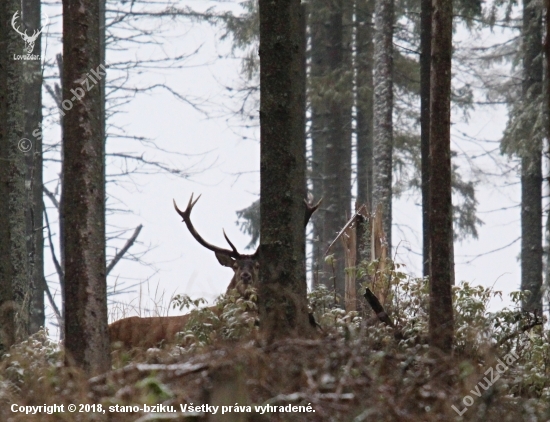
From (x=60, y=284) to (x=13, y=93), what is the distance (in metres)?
10.5

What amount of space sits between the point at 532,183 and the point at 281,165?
50.3ft

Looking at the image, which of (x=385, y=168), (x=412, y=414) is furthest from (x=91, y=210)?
(x=385, y=168)

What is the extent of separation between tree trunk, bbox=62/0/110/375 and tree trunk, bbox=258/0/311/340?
4.81 ft

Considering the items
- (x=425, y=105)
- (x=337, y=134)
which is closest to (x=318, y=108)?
(x=337, y=134)

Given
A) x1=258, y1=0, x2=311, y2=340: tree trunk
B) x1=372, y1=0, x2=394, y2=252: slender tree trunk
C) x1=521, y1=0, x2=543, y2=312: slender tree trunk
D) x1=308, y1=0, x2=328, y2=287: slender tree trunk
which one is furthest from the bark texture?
x1=521, y1=0, x2=543, y2=312: slender tree trunk

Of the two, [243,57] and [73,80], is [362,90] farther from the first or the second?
[73,80]

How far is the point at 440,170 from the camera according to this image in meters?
8.61

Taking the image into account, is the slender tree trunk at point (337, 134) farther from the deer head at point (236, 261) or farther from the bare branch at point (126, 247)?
the deer head at point (236, 261)

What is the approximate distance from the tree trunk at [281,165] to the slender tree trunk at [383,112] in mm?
8745

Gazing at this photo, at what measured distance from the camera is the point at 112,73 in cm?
2295

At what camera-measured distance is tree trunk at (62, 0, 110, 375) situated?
7.14 meters

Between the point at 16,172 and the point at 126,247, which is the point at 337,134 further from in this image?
the point at 16,172

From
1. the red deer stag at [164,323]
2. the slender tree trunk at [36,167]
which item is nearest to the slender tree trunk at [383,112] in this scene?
the red deer stag at [164,323]

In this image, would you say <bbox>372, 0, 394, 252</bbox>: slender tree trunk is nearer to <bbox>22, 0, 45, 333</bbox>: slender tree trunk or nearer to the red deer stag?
the red deer stag
